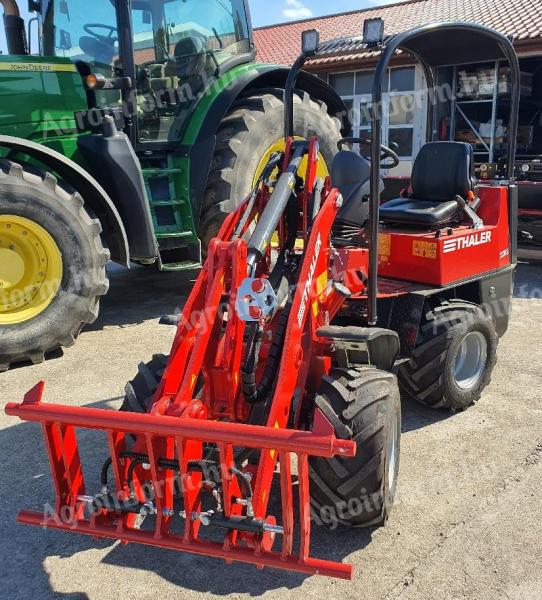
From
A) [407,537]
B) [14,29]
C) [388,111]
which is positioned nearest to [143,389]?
[407,537]

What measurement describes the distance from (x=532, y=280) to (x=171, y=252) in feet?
13.0

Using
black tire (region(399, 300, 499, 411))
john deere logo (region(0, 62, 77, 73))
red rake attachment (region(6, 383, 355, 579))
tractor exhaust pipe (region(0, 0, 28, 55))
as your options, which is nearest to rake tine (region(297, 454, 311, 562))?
red rake attachment (region(6, 383, 355, 579))

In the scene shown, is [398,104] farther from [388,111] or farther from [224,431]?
[224,431]

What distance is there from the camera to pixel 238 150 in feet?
17.8

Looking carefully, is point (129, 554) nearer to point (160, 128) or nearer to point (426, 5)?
point (160, 128)

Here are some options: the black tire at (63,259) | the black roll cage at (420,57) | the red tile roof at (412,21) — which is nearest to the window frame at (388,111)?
the red tile roof at (412,21)

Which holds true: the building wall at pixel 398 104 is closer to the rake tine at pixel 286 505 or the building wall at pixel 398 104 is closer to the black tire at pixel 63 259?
the black tire at pixel 63 259

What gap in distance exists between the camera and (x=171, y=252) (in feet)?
19.0

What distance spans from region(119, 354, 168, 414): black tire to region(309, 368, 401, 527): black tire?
757mm

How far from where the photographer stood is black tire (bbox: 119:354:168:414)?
107 inches

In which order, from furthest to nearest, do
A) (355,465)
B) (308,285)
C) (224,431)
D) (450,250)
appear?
(450,250), (308,285), (355,465), (224,431)

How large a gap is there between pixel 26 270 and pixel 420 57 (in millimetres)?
3129

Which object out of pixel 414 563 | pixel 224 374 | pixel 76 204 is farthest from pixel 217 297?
pixel 76 204

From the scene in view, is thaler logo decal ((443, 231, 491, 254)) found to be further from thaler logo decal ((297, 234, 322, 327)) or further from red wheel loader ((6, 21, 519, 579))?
thaler logo decal ((297, 234, 322, 327))
